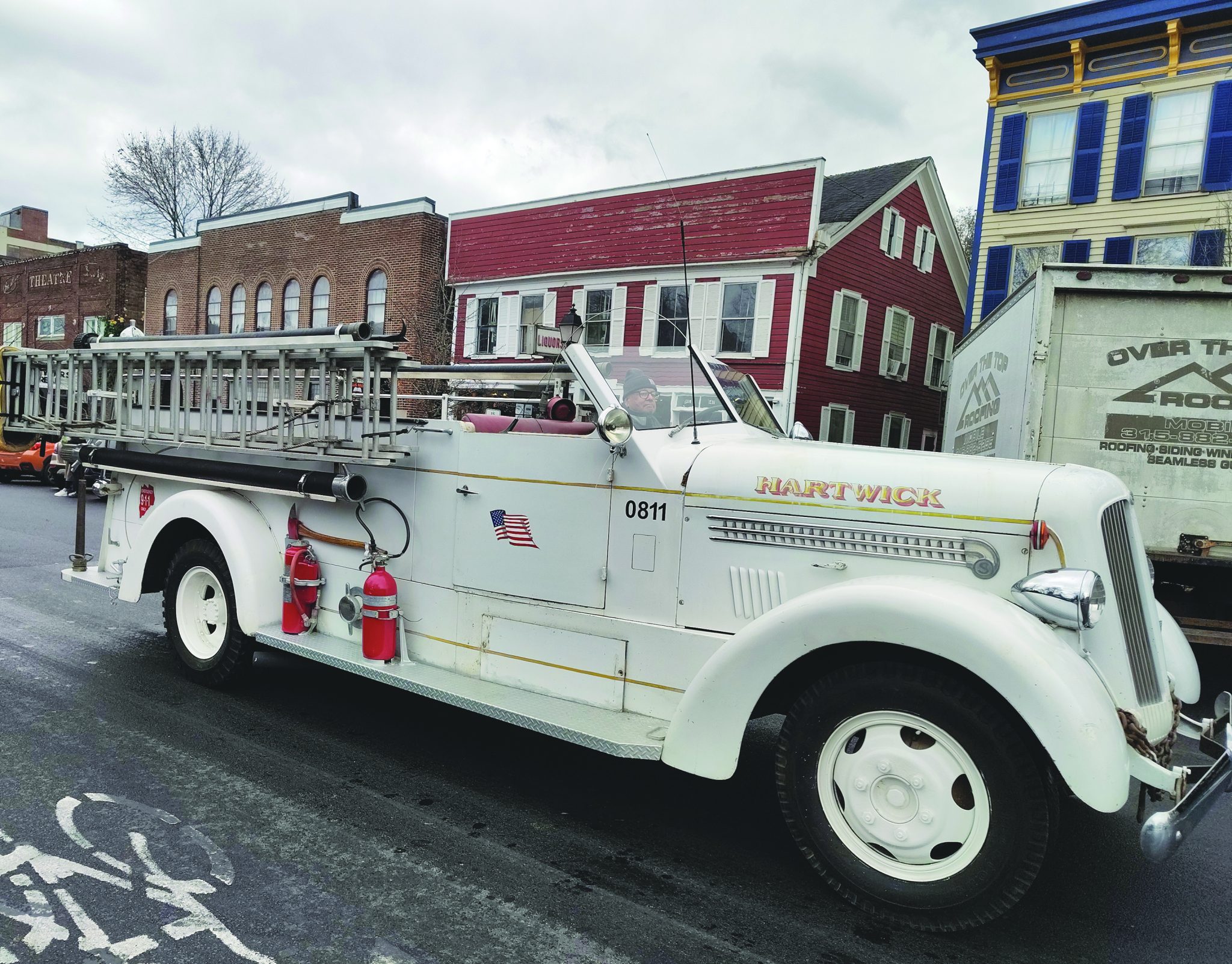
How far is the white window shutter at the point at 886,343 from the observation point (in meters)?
20.5

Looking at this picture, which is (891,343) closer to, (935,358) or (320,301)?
(935,358)

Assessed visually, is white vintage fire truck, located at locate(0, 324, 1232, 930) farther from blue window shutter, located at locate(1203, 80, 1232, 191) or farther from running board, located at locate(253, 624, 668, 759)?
blue window shutter, located at locate(1203, 80, 1232, 191)

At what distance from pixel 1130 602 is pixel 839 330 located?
16098 mm

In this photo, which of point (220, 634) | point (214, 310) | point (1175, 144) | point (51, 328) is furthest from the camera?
point (51, 328)

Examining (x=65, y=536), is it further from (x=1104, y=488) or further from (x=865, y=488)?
(x=1104, y=488)

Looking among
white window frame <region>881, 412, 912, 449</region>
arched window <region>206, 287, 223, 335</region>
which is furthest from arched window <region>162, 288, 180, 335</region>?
white window frame <region>881, 412, 912, 449</region>

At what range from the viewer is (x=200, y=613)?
5.30 meters

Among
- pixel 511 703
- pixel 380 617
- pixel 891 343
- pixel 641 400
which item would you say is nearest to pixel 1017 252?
pixel 891 343

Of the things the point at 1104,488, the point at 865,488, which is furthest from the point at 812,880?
the point at 1104,488

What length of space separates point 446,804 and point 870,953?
1.81m

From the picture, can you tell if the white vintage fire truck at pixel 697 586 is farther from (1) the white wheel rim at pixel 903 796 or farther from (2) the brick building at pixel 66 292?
(2) the brick building at pixel 66 292

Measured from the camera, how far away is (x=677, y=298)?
1786cm

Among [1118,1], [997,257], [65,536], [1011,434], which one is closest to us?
[1011,434]

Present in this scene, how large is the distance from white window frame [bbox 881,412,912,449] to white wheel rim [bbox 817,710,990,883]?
723 inches
